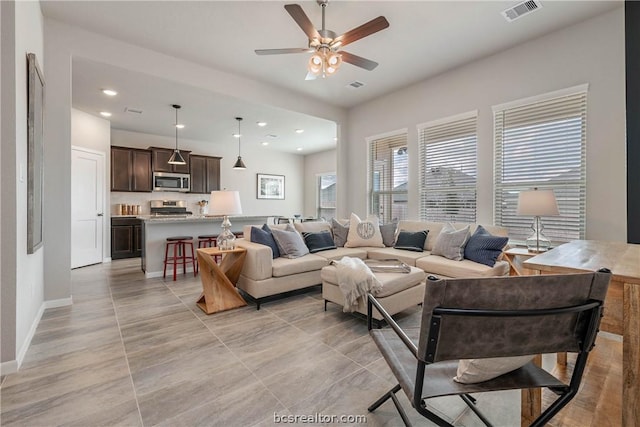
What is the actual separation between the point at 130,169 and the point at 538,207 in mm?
7745

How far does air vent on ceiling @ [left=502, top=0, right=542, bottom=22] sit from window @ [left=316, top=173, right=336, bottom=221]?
21.4 ft

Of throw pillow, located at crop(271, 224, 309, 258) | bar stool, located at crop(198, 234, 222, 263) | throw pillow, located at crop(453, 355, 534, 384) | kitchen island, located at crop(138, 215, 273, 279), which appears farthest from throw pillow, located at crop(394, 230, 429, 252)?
kitchen island, located at crop(138, 215, 273, 279)

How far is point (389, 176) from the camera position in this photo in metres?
5.41

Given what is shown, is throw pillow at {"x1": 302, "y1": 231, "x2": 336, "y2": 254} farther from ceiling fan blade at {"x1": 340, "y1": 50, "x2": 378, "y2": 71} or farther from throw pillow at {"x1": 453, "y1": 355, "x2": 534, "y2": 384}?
throw pillow at {"x1": 453, "y1": 355, "x2": 534, "y2": 384}

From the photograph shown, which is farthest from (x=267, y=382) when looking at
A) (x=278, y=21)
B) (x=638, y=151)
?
(x=638, y=151)

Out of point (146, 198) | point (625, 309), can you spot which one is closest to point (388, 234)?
point (625, 309)

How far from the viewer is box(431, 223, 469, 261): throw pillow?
3.63 metres

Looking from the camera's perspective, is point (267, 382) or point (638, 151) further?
point (638, 151)

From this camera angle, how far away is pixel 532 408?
140cm

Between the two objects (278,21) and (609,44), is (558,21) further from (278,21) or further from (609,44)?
(278,21)

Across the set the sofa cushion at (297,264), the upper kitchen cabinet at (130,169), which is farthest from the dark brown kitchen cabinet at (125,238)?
the sofa cushion at (297,264)

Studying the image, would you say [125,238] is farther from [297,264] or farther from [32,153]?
[297,264]

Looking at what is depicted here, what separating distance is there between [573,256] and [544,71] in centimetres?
303

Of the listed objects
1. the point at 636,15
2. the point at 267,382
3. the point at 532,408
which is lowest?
the point at 267,382
